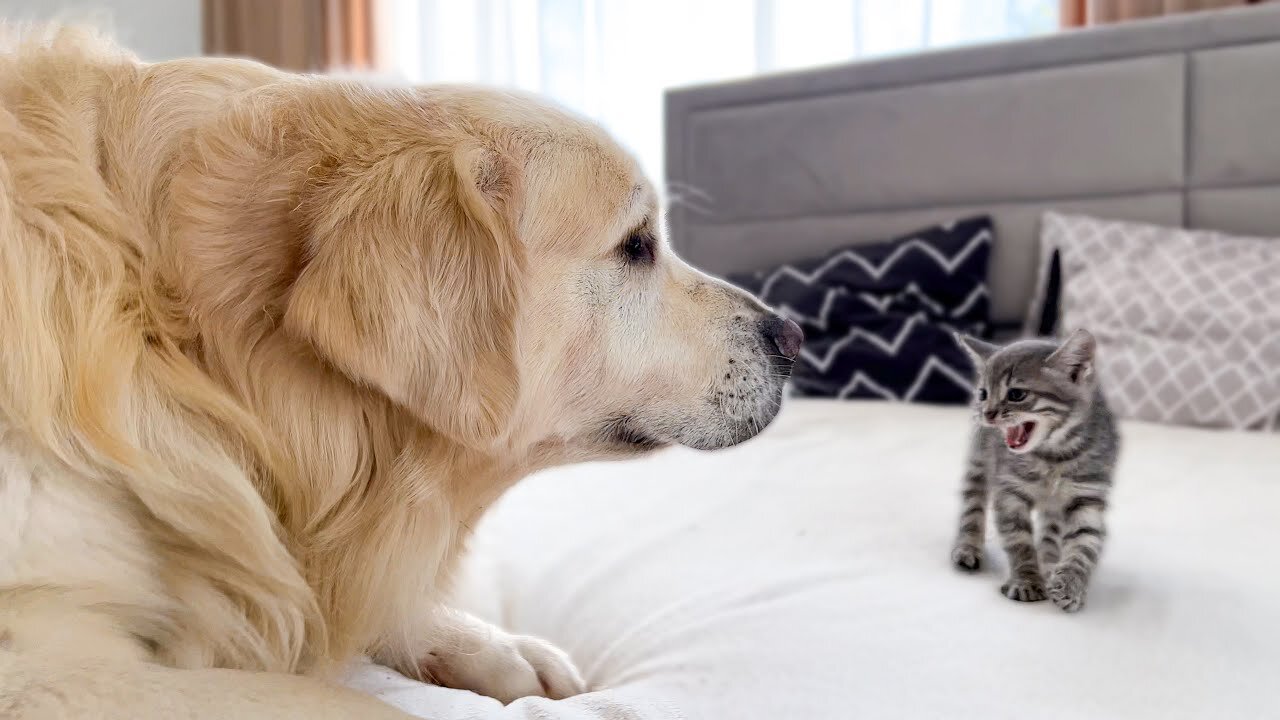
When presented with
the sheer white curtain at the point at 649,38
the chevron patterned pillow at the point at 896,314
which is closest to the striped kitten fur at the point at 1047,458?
the chevron patterned pillow at the point at 896,314

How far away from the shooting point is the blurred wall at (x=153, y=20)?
4.03 m

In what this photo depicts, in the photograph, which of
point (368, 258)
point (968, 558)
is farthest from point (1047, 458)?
point (368, 258)

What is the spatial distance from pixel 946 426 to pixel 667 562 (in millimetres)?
884

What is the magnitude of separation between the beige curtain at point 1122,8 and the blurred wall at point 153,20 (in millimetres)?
3532

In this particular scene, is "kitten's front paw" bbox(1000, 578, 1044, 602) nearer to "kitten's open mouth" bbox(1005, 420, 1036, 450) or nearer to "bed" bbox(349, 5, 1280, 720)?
"bed" bbox(349, 5, 1280, 720)

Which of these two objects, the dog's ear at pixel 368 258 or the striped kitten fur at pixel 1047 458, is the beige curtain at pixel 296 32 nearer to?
the dog's ear at pixel 368 258

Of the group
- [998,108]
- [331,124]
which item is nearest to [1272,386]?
[998,108]

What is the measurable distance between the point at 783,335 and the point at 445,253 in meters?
0.42

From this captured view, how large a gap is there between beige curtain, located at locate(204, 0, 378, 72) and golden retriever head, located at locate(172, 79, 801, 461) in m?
3.51

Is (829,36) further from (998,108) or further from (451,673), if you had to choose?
(451,673)

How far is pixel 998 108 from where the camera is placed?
8.47ft

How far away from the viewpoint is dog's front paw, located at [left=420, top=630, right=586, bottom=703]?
86cm

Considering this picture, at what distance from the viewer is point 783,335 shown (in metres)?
1.02

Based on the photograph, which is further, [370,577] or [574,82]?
[574,82]
